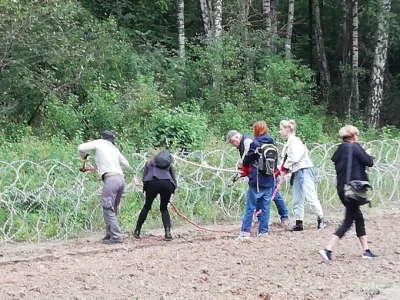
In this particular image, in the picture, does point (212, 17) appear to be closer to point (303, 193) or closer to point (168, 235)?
point (303, 193)

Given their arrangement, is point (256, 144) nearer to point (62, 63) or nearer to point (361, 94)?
point (62, 63)

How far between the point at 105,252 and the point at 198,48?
47.4ft

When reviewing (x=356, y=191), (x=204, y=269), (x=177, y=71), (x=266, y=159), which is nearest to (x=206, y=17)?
(x=177, y=71)

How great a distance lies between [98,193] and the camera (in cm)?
1206

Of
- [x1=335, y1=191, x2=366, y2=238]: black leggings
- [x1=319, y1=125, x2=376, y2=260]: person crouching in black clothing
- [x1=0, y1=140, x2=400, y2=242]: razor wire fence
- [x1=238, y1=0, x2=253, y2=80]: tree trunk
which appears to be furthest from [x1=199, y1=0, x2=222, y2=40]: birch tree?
[x1=335, y1=191, x2=366, y2=238]: black leggings

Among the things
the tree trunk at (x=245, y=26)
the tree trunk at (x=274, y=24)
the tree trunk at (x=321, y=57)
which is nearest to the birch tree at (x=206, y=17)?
the tree trunk at (x=245, y=26)

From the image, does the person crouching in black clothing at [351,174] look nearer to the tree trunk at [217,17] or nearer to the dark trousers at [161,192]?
the dark trousers at [161,192]

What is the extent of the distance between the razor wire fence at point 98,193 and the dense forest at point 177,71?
2729 millimetres

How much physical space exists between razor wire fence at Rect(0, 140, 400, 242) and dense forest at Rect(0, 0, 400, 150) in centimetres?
273

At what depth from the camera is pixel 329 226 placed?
1252cm

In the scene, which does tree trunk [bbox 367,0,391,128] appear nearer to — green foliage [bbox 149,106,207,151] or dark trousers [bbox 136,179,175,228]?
green foliage [bbox 149,106,207,151]

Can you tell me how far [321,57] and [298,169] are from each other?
66.6 ft

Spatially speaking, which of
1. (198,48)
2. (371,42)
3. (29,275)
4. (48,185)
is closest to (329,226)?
(48,185)

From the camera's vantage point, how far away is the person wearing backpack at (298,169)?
11.7 meters
